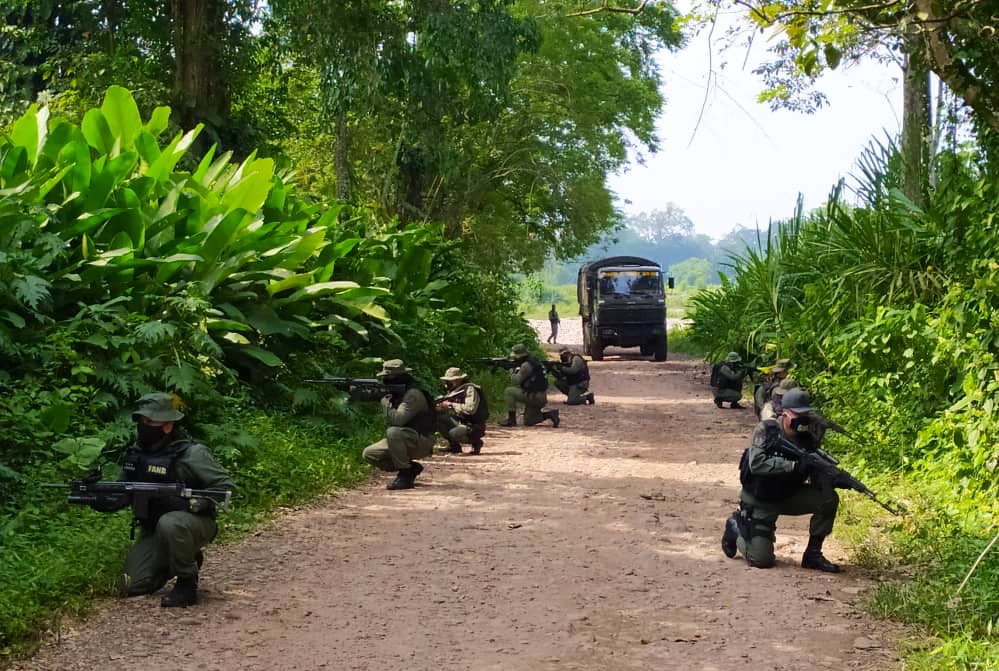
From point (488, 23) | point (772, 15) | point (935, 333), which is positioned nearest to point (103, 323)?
point (772, 15)

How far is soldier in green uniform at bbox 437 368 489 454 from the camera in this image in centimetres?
1309

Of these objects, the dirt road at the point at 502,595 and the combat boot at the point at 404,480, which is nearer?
the dirt road at the point at 502,595

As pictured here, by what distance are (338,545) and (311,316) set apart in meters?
4.92

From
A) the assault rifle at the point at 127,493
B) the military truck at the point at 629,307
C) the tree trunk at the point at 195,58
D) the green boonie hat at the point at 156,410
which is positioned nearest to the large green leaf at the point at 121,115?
the tree trunk at the point at 195,58

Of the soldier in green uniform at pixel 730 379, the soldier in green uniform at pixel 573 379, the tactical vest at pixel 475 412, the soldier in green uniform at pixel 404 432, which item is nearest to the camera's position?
the soldier in green uniform at pixel 404 432

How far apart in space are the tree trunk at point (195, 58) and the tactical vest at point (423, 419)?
6842 mm

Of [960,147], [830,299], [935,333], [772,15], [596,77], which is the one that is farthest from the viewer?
[596,77]

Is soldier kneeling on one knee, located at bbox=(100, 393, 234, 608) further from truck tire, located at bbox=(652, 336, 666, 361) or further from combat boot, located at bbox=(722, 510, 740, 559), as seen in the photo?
truck tire, located at bbox=(652, 336, 666, 361)

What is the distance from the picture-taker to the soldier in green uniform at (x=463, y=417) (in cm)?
1309

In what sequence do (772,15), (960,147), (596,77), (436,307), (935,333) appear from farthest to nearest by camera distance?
1. (596,77)
2. (436,307)
3. (960,147)
4. (935,333)
5. (772,15)

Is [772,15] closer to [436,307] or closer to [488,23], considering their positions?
[488,23]

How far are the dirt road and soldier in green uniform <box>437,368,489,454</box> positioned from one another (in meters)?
2.01

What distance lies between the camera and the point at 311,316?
1273 centimetres

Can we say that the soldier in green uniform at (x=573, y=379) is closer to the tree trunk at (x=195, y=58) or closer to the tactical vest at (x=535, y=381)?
the tactical vest at (x=535, y=381)
